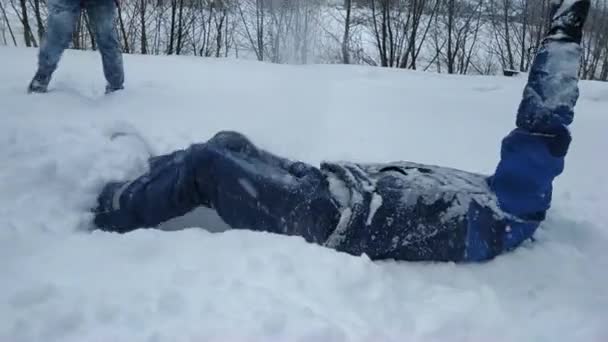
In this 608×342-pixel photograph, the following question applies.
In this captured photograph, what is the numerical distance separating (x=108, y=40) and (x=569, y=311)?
2.58 metres

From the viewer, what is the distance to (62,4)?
8.30 feet

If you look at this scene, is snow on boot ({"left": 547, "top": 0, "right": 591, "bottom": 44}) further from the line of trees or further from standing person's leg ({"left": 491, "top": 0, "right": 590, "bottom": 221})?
the line of trees

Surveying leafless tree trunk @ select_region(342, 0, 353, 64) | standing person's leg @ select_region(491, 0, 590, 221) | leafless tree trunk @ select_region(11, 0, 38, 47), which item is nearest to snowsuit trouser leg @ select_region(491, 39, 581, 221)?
standing person's leg @ select_region(491, 0, 590, 221)

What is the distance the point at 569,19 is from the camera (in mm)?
1271

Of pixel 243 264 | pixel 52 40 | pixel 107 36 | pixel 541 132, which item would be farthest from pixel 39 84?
pixel 541 132

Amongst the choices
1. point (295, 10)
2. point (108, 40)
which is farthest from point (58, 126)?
point (295, 10)

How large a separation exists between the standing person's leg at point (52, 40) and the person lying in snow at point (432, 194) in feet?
5.39

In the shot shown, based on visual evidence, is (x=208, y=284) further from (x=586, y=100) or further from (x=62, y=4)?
(x=586, y=100)

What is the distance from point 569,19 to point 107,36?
7.67 ft

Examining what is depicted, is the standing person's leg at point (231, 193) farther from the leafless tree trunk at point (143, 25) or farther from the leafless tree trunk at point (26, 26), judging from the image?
the leafless tree trunk at point (26, 26)

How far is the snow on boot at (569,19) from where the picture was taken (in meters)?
1.25

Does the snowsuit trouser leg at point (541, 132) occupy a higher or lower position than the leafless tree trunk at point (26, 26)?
lower

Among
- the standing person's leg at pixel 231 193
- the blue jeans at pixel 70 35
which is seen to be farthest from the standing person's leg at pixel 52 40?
the standing person's leg at pixel 231 193

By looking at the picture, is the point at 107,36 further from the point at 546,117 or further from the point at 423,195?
the point at 546,117
